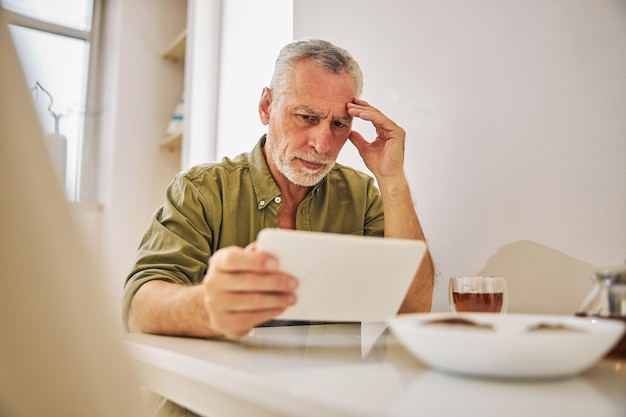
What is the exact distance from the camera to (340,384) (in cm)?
46

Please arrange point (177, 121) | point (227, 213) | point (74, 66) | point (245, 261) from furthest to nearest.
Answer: point (74, 66), point (177, 121), point (227, 213), point (245, 261)

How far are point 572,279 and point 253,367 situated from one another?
2.62ft

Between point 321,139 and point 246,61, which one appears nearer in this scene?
point 321,139

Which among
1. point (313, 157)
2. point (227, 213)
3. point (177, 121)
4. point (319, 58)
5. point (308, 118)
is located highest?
point (177, 121)

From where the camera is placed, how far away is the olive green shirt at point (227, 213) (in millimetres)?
1093

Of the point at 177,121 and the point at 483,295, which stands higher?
the point at 177,121

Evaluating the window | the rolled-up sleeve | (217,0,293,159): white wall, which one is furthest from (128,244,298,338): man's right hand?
the window

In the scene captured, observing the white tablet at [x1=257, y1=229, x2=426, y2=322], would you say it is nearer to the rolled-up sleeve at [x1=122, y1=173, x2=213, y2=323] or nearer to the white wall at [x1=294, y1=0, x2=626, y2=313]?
the rolled-up sleeve at [x1=122, y1=173, x2=213, y2=323]

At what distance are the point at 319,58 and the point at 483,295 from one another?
29.0 inches

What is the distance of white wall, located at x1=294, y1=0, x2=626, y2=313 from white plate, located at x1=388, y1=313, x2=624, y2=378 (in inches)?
23.8

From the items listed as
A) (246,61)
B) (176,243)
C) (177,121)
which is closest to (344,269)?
(176,243)

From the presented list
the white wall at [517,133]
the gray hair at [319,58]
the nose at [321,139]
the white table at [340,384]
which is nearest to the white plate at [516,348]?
the white table at [340,384]

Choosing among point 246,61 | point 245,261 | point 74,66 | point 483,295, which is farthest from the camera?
point 74,66

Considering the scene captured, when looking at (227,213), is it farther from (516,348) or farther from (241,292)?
(516,348)
